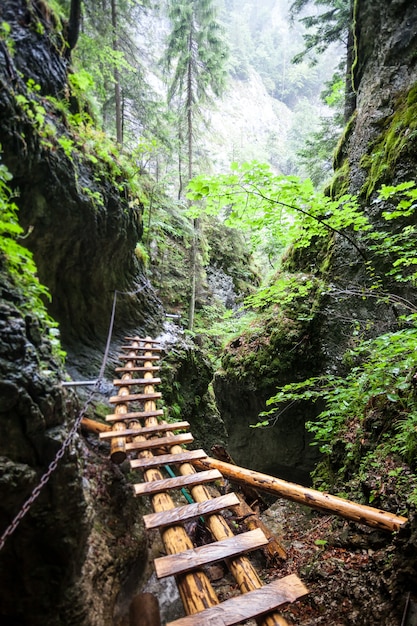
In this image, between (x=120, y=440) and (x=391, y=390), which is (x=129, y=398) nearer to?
(x=120, y=440)

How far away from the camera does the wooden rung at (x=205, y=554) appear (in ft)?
8.00

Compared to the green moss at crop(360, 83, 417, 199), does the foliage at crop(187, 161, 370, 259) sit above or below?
below

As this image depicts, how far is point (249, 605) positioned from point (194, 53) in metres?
16.6

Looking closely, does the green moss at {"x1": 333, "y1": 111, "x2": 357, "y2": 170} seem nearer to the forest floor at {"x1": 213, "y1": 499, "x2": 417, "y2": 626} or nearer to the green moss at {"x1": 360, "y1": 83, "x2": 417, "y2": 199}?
the green moss at {"x1": 360, "y1": 83, "x2": 417, "y2": 199}

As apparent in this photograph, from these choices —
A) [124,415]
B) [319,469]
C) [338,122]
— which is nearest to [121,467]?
[124,415]

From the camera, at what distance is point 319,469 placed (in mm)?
6066

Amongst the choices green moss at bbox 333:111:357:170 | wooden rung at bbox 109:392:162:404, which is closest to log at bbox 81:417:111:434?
wooden rung at bbox 109:392:162:404

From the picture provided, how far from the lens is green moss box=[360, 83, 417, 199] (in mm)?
6660

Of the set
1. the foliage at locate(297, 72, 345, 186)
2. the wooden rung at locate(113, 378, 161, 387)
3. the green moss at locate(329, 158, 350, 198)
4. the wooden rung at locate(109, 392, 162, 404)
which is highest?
the foliage at locate(297, 72, 345, 186)

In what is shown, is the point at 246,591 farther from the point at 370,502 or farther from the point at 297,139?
the point at 297,139

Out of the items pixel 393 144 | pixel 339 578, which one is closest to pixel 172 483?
pixel 339 578

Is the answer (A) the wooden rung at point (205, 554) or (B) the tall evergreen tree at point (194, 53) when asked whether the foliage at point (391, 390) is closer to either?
(A) the wooden rung at point (205, 554)

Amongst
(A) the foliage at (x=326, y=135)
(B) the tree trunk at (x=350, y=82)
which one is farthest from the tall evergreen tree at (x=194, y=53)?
(B) the tree trunk at (x=350, y=82)

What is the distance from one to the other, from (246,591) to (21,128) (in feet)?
18.0
